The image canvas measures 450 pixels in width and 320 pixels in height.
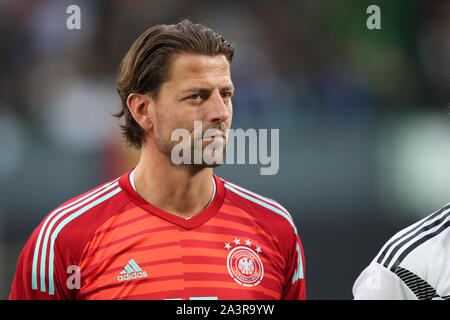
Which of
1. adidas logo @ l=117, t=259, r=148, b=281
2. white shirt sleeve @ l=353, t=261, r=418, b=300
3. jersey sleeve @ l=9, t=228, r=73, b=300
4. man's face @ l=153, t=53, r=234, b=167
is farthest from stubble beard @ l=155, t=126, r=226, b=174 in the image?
white shirt sleeve @ l=353, t=261, r=418, b=300

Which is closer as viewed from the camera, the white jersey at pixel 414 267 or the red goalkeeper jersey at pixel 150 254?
the white jersey at pixel 414 267

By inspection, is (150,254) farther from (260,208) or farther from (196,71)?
(196,71)

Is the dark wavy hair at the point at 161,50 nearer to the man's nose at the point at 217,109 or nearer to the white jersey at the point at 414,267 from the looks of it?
the man's nose at the point at 217,109

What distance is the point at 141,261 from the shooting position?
3.27 meters

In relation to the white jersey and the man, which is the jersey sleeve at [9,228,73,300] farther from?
the white jersey

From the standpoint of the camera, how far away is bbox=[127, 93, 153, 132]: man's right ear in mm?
3529

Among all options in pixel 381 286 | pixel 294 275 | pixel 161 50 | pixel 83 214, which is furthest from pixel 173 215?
pixel 381 286

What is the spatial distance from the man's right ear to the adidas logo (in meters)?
0.78

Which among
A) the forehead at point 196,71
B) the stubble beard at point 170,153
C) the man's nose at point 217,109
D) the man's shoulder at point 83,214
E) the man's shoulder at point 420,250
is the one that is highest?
the forehead at point 196,71

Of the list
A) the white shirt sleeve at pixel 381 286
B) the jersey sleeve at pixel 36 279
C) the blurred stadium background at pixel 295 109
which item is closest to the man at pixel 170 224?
the jersey sleeve at pixel 36 279

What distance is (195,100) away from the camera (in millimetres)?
3340

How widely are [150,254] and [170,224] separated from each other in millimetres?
200

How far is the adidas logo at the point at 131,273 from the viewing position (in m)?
3.21
